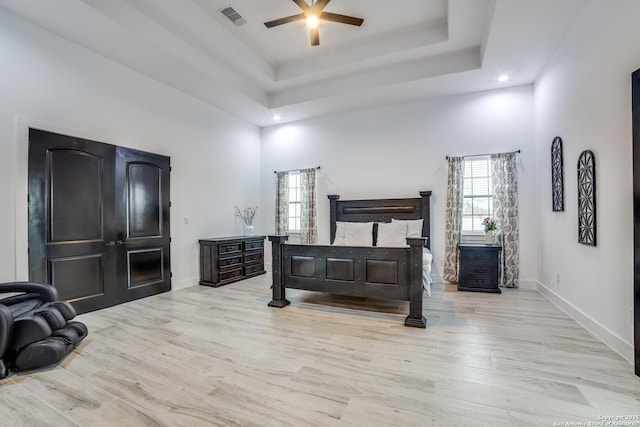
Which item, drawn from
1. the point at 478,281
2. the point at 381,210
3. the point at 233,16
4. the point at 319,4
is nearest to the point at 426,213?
the point at 381,210

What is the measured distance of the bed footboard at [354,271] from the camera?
3432mm

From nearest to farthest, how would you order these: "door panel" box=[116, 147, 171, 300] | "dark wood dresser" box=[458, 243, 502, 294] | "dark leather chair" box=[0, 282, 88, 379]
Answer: "dark leather chair" box=[0, 282, 88, 379] < "door panel" box=[116, 147, 171, 300] < "dark wood dresser" box=[458, 243, 502, 294]

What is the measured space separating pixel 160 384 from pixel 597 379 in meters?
3.31

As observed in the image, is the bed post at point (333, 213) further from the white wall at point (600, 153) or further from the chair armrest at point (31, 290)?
the chair armrest at point (31, 290)

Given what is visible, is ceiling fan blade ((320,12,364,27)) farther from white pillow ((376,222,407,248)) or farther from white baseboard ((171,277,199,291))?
white baseboard ((171,277,199,291))

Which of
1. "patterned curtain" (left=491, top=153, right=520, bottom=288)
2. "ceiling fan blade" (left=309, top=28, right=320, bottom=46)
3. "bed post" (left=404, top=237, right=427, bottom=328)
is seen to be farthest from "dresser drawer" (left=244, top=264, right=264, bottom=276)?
"patterned curtain" (left=491, top=153, right=520, bottom=288)

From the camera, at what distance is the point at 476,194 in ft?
17.9

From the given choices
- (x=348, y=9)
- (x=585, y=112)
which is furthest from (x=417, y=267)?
(x=348, y=9)

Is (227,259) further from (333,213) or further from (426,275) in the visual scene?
(426,275)

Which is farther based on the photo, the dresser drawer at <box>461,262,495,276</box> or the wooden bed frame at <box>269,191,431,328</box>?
the dresser drawer at <box>461,262,495,276</box>

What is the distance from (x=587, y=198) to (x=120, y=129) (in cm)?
613

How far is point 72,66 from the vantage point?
153 inches

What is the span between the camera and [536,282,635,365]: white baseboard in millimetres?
2530

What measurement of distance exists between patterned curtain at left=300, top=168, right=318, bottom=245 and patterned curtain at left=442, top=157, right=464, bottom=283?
8.87ft
